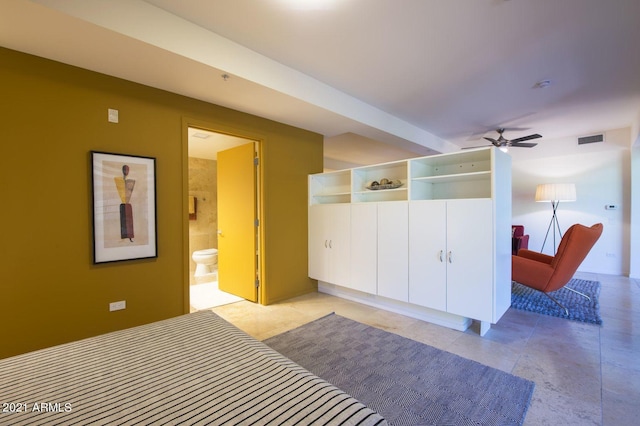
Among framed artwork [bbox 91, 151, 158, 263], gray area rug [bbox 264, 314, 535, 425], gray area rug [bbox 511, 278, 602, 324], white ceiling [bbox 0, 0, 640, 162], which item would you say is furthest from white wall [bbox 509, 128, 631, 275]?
framed artwork [bbox 91, 151, 158, 263]

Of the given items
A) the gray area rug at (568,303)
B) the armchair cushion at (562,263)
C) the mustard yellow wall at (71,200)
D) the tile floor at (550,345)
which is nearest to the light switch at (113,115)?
the mustard yellow wall at (71,200)

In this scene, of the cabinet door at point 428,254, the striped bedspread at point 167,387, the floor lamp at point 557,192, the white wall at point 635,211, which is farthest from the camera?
the floor lamp at point 557,192

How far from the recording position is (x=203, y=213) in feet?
19.6

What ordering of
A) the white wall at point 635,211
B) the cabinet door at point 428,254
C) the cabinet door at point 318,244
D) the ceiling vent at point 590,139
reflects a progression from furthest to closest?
the ceiling vent at point 590,139, the white wall at point 635,211, the cabinet door at point 318,244, the cabinet door at point 428,254

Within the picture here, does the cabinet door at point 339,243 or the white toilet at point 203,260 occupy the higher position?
the cabinet door at point 339,243

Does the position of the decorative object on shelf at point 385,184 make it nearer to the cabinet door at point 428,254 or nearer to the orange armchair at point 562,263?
the cabinet door at point 428,254

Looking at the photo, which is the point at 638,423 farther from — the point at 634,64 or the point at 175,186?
the point at 175,186

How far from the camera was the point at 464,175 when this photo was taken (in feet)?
9.58

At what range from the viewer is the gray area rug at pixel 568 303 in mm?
3207

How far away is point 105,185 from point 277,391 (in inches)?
94.4

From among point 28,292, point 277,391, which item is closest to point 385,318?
point 277,391

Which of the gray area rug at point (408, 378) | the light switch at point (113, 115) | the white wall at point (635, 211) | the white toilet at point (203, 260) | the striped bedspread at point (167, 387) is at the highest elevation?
the light switch at point (113, 115)

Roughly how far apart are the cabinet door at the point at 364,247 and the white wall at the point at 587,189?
4606 millimetres

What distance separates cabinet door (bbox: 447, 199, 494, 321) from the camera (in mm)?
2629
